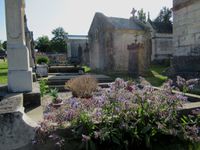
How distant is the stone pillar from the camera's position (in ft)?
15.4

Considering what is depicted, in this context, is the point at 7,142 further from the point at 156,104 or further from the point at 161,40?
the point at 161,40

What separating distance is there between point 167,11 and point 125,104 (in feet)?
174

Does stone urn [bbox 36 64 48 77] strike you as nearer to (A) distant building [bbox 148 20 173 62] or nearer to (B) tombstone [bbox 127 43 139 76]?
(B) tombstone [bbox 127 43 139 76]

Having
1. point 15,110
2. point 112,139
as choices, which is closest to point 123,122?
point 112,139

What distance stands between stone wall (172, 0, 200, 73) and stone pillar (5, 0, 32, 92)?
704cm

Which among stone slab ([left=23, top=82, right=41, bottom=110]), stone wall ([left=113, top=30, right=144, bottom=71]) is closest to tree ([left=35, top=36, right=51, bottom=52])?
stone wall ([left=113, top=30, right=144, bottom=71])

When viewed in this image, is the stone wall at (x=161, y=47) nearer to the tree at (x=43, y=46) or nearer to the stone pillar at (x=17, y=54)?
the stone pillar at (x=17, y=54)

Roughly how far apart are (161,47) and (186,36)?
65.5 ft

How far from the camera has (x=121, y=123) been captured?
2807mm

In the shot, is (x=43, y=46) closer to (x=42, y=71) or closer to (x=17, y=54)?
(x=42, y=71)

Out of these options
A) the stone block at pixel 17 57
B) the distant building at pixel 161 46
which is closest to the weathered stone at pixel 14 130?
the stone block at pixel 17 57

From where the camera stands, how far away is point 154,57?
91.5 feet

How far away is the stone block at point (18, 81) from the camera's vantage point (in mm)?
4750

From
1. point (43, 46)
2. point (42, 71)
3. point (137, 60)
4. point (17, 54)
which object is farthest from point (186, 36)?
point (43, 46)
